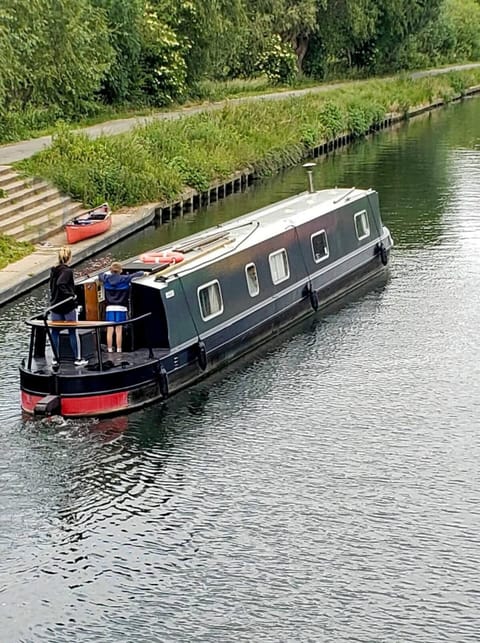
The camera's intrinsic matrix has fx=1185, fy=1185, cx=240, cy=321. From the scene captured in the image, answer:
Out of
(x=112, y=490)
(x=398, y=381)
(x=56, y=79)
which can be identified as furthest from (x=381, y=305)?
(x=56, y=79)

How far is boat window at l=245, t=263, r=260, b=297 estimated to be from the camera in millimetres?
19766

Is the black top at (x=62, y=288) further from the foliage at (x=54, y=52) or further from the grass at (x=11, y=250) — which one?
the foliage at (x=54, y=52)

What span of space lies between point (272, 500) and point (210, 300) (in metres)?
5.05

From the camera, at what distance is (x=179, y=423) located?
16.7 m

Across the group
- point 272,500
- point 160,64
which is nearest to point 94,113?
point 160,64

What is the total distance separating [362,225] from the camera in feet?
80.7

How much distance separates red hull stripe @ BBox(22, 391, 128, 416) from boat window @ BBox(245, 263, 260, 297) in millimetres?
4048

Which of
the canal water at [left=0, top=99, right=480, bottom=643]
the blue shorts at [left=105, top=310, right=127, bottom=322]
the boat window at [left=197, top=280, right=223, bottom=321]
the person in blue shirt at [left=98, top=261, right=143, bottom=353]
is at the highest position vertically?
the person in blue shirt at [left=98, top=261, right=143, bottom=353]

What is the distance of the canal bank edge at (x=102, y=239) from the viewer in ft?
78.2

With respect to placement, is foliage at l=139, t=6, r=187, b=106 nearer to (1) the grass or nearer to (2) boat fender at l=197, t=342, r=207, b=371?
(1) the grass

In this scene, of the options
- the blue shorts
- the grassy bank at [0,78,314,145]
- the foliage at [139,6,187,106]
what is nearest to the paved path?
the grassy bank at [0,78,314,145]

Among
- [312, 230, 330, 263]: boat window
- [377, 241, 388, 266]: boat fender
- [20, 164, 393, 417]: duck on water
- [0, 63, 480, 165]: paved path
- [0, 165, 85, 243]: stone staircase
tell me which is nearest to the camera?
[20, 164, 393, 417]: duck on water

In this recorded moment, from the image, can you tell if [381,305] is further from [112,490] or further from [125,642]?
[125,642]

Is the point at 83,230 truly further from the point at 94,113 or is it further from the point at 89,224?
the point at 94,113
